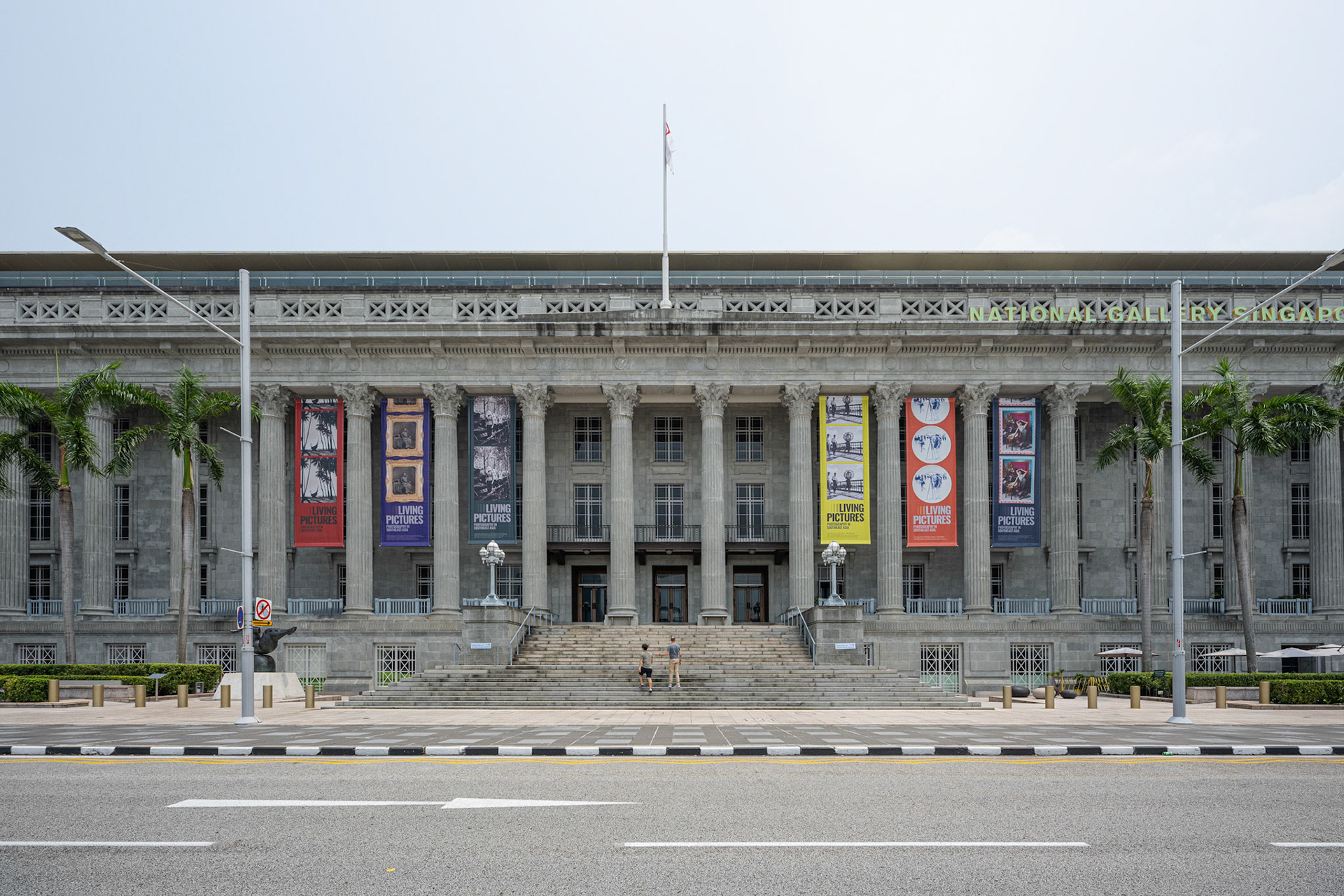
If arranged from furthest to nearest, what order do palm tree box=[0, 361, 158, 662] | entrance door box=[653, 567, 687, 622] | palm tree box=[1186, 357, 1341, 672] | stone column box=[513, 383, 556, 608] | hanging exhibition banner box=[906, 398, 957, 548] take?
entrance door box=[653, 567, 687, 622]
stone column box=[513, 383, 556, 608]
hanging exhibition banner box=[906, 398, 957, 548]
palm tree box=[0, 361, 158, 662]
palm tree box=[1186, 357, 1341, 672]

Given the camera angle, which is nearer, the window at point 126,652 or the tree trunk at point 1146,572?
the tree trunk at point 1146,572

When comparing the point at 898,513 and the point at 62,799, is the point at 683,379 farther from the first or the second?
the point at 62,799

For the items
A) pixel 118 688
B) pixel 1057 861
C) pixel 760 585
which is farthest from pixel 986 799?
pixel 760 585

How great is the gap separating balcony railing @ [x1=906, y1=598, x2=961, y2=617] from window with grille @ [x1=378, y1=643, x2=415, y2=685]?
21.3m

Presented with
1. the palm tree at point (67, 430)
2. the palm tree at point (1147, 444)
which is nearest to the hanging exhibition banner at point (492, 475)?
the palm tree at point (67, 430)

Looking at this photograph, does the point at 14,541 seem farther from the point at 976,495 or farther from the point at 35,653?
the point at 976,495

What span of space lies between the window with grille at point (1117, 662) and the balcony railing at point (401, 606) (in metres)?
28.3

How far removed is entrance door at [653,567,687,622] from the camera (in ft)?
154

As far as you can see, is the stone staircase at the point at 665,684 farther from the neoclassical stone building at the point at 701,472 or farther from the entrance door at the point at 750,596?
the entrance door at the point at 750,596

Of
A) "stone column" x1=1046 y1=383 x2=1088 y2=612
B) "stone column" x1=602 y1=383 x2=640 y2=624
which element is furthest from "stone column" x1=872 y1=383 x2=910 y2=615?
"stone column" x1=602 y1=383 x2=640 y2=624

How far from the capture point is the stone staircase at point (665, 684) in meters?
29.9

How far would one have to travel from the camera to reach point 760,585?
4719cm

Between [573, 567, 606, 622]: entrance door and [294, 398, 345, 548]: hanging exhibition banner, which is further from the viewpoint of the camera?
[573, 567, 606, 622]: entrance door

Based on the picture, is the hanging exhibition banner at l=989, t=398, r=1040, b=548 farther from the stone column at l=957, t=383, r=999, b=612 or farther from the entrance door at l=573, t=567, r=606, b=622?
the entrance door at l=573, t=567, r=606, b=622
